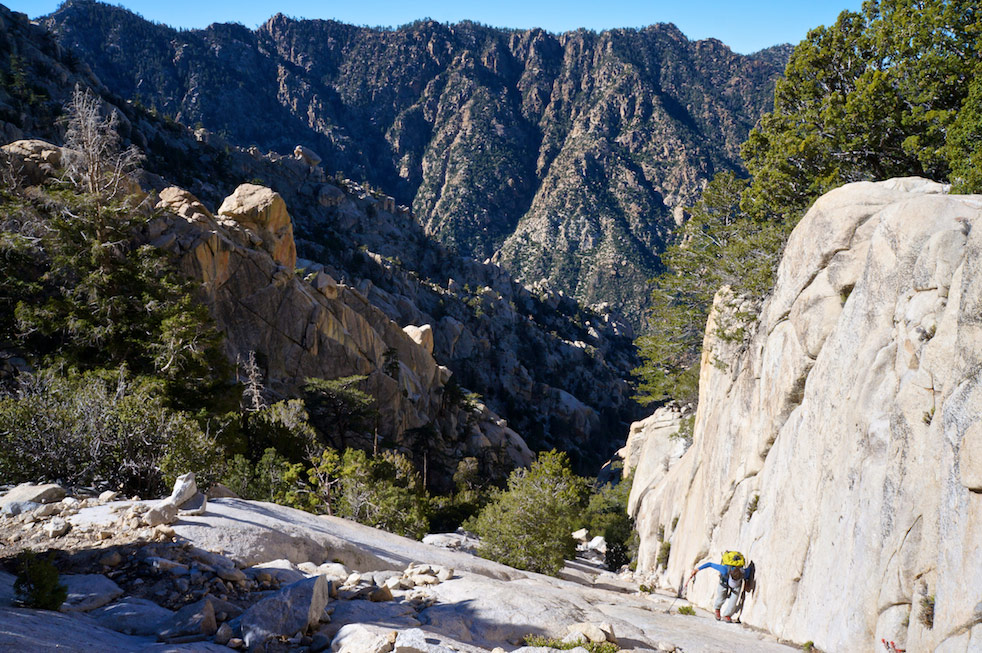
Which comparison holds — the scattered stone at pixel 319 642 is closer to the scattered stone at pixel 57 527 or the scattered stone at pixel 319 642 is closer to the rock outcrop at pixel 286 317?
the scattered stone at pixel 57 527

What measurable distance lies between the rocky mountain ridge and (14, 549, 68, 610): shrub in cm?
4453

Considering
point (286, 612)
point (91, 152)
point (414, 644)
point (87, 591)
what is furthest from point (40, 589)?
point (91, 152)

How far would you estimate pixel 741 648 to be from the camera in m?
9.09

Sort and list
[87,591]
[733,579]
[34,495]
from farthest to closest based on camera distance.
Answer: [733,579], [34,495], [87,591]

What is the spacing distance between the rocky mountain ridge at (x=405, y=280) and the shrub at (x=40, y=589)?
Result: 44.5 meters

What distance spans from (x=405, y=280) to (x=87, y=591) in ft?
294

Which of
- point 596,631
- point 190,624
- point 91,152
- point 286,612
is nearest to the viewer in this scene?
point 190,624

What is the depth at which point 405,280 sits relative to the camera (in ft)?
313

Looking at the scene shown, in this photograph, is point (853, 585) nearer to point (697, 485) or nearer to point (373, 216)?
point (697, 485)

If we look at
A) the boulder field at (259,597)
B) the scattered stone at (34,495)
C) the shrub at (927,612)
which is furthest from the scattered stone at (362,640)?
the shrub at (927,612)

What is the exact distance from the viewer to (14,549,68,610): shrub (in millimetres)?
5719

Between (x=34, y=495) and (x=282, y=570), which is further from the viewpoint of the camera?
(x=34, y=495)

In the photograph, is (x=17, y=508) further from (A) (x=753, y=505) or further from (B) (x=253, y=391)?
(B) (x=253, y=391)

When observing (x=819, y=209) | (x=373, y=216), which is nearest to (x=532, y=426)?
(x=373, y=216)
